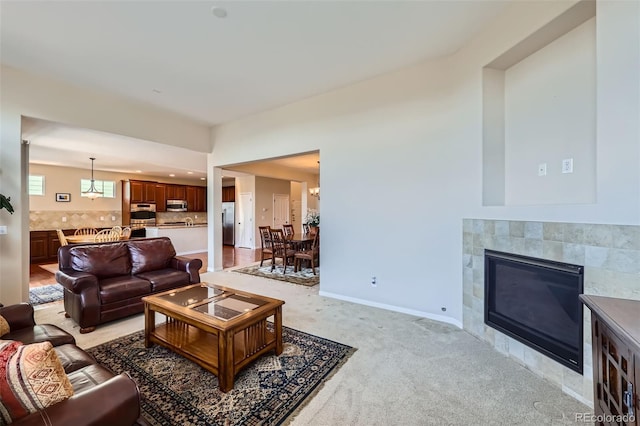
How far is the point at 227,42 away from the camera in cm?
287

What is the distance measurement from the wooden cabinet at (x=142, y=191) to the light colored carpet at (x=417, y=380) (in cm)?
617

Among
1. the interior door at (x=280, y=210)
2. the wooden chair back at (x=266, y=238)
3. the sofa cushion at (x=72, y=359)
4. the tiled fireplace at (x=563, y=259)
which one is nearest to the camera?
the sofa cushion at (x=72, y=359)

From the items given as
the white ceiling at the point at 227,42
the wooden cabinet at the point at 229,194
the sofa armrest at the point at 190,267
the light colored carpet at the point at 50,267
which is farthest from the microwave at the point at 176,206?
the sofa armrest at the point at 190,267

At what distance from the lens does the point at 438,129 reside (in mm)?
3207

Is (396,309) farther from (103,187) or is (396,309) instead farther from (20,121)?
(103,187)

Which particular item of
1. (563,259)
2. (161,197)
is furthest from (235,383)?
(161,197)

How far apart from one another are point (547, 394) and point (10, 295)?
5744 millimetres

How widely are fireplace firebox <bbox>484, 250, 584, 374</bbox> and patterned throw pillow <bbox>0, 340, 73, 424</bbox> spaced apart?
2.94 meters

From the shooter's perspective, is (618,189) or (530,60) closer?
(618,189)

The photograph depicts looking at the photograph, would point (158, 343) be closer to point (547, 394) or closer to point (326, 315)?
point (326, 315)

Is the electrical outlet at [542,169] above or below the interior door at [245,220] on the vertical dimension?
above

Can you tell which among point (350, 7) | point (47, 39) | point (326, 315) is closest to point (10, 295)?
point (47, 39)

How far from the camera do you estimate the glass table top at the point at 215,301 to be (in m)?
2.28

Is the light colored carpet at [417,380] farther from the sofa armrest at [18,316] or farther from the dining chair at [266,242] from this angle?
the dining chair at [266,242]
